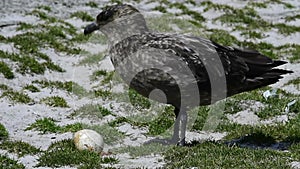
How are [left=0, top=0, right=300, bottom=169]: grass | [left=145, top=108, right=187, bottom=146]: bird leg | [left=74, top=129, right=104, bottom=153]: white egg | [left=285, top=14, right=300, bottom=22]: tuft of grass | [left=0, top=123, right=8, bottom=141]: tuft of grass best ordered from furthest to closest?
[left=285, top=14, right=300, bottom=22]: tuft of grass, [left=0, top=123, right=8, bottom=141]: tuft of grass, [left=145, top=108, right=187, bottom=146]: bird leg, [left=74, top=129, right=104, bottom=153]: white egg, [left=0, top=0, right=300, bottom=169]: grass

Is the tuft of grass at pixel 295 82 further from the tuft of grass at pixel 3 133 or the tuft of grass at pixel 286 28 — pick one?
the tuft of grass at pixel 3 133

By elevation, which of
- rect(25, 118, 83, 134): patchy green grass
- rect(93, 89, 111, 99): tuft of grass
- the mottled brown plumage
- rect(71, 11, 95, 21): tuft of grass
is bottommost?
rect(71, 11, 95, 21): tuft of grass

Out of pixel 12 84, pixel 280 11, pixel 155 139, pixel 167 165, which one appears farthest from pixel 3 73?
pixel 280 11

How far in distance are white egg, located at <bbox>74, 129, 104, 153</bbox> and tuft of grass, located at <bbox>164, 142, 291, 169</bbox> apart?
1.41 metres

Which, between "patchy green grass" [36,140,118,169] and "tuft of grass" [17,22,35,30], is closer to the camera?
"patchy green grass" [36,140,118,169]

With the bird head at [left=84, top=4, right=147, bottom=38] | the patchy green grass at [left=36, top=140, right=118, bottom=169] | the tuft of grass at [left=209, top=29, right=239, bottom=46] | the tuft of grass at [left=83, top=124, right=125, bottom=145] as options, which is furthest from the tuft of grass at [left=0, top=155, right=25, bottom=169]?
the tuft of grass at [left=209, top=29, right=239, bottom=46]

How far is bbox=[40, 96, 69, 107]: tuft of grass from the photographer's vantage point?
48.3ft

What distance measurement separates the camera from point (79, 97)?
15828mm

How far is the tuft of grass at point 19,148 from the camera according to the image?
35.2ft

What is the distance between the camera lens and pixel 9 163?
999 centimetres

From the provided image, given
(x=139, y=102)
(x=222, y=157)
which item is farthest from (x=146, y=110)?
(x=222, y=157)

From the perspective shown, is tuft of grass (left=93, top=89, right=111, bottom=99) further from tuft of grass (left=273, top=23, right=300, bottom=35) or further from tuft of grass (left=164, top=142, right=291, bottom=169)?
tuft of grass (left=273, top=23, right=300, bottom=35)

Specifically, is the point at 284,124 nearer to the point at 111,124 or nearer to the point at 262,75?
the point at 262,75

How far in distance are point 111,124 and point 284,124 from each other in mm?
4019
